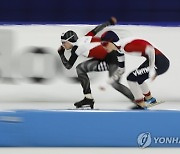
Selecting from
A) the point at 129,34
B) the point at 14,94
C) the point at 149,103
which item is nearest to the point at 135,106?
the point at 149,103

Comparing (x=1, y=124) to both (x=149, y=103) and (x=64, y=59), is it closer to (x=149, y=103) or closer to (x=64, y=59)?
(x=64, y=59)

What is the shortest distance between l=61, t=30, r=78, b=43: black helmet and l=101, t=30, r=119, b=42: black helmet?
0.13 m

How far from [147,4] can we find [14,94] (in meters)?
0.85

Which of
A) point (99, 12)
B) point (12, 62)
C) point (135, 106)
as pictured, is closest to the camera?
point (135, 106)

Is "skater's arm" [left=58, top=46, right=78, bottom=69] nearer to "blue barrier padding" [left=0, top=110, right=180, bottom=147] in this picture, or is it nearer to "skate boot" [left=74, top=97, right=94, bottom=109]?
"skate boot" [left=74, top=97, right=94, bottom=109]

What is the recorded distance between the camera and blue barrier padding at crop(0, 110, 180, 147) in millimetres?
1767

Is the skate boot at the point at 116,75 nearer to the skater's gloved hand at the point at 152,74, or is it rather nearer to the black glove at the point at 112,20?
the skater's gloved hand at the point at 152,74

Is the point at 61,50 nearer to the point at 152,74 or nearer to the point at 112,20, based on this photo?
the point at 112,20

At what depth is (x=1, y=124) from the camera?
1768mm

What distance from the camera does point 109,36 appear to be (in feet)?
6.67

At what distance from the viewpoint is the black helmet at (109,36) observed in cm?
202

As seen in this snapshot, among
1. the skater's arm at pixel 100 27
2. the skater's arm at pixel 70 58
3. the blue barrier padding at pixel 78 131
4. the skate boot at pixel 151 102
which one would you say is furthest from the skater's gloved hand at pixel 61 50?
the skate boot at pixel 151 102

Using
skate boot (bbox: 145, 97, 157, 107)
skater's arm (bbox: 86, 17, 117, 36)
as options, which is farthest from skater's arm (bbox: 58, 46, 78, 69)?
skate boot (bbox: 145, 97, 157, 107)

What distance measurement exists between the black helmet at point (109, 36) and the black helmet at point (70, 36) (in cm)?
13
